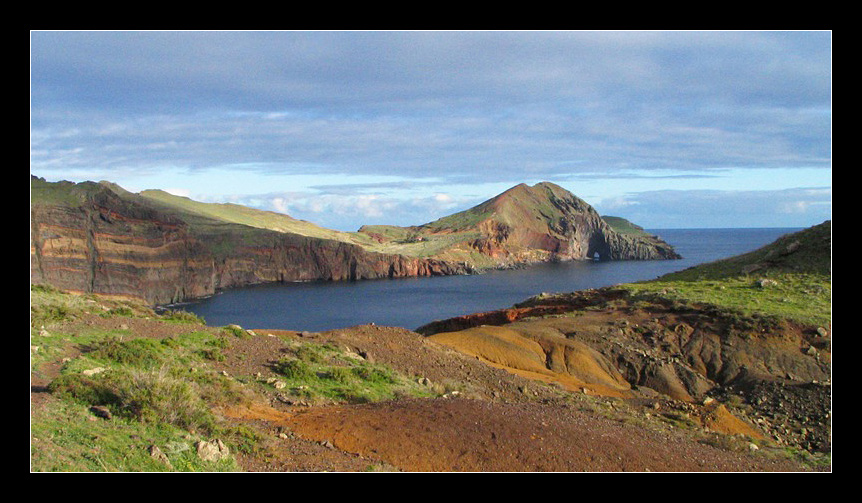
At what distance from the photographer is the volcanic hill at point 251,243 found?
72.2 metres

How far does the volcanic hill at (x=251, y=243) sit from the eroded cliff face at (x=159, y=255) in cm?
15

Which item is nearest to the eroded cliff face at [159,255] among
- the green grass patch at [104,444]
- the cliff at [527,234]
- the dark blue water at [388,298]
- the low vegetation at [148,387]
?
the dark blue water at [388,298]

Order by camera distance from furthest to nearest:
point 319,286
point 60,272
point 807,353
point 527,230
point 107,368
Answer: point 527,230, point 319,286, point 60,272, point 807,353, point 107,368

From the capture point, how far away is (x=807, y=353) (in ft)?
63.5

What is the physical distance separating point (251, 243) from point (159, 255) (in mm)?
20740

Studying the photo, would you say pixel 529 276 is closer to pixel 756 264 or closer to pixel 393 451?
pixel 756 264

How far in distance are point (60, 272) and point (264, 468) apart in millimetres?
73365

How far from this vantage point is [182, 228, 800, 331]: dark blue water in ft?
194

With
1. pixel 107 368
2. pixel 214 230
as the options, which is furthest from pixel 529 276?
pixel 107 368

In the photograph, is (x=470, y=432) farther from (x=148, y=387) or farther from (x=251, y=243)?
(x=251, y=243)

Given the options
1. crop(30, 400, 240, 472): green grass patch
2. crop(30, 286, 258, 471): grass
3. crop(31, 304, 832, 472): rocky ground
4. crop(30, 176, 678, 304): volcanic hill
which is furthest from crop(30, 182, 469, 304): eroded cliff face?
crop(30, 400, 240, 472): green grass patch

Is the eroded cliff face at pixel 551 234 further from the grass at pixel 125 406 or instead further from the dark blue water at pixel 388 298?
the grass at pixel 125 406

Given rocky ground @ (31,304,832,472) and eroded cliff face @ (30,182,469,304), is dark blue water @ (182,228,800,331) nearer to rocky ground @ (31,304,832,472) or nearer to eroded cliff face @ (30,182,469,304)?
eroded cliff face @ (30,182,469,304)

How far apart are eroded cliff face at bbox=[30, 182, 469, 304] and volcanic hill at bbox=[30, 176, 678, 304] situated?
15 centimetres
